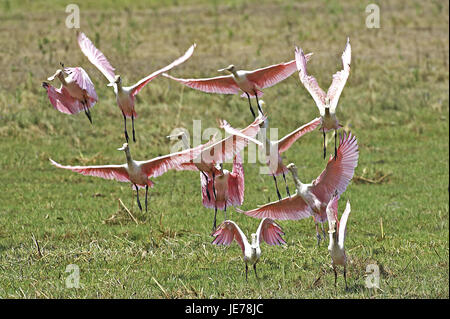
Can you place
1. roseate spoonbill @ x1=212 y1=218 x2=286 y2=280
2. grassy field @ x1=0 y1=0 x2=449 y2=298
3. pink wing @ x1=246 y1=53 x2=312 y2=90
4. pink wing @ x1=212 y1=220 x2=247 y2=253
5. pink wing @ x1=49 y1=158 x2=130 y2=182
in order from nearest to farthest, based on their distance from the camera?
pink wing @ x1=49 y1=158 x2=130 y2=182 → pink wing @ x1=246 y1=53 x2=312 y2=90 → roseate spoonbill @ x1=212 y1=218 x2=286 y2=280 → pink wing @ x1=212 y1=220 x2=247 y2=253 → grassy field @ x1=0 y1=0 x2=449 y2=298

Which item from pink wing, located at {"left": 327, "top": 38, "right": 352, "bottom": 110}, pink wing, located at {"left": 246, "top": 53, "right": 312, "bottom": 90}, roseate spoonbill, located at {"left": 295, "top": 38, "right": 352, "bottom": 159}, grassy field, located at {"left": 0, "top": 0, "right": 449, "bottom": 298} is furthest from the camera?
grassy field, located at {"left": 0, "top": 0, "right": 449, "bottom": 298}

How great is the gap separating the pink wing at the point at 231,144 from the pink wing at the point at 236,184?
4.46ft

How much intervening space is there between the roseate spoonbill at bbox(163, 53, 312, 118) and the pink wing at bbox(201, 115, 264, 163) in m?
0.57

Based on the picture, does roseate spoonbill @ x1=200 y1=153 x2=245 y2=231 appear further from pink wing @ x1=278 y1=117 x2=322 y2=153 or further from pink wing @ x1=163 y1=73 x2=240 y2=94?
pink wing @ x1=278 y1=117 x2=322 y2=153

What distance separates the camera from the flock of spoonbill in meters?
7.28

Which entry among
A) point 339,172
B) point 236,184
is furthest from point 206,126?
point 339,172

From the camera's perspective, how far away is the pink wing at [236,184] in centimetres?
885

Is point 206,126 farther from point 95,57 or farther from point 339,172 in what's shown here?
point 95,57

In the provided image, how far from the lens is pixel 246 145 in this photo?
7.43 m

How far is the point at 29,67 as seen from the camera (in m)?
22.6

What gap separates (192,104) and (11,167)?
5.79 meters

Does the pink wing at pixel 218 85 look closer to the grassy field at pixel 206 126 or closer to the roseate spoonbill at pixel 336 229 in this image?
the grassy field at pixel 206 126

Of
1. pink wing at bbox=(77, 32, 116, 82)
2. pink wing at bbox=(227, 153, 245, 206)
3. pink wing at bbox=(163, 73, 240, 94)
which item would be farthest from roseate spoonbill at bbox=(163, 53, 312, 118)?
pink wing at bbox=(227, 153, 245, 206)
